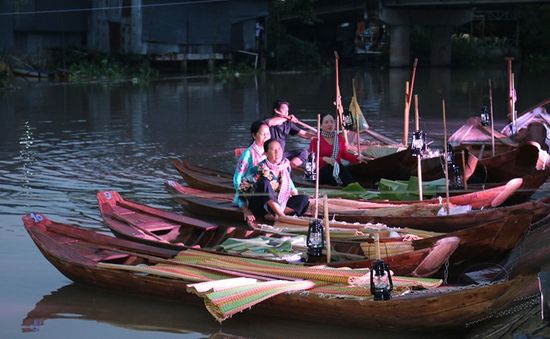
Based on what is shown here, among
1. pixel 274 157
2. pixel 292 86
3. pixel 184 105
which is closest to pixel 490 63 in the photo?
pixel 292 86

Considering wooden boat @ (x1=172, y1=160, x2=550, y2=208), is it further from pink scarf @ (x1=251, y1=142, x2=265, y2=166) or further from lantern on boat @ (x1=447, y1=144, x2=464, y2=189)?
pink scarf @ (x1=251, y1=142, x2=265, y2=166)

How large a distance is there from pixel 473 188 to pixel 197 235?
335 cm

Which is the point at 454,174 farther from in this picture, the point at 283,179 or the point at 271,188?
the point at 271,188

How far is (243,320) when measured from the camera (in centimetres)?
692

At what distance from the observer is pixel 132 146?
1595cm

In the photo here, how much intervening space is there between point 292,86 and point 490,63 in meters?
16.7

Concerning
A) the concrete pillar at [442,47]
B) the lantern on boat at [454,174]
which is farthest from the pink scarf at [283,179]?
the concrete pillar at [442,47]

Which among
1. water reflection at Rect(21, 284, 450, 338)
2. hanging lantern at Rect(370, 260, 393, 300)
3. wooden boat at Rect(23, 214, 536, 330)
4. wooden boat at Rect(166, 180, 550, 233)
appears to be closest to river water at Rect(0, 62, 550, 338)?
water reflection at Rect(21, 284, 450, 338)

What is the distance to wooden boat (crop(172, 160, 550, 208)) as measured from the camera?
30.2 feet

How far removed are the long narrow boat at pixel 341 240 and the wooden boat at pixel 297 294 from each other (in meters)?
0.33

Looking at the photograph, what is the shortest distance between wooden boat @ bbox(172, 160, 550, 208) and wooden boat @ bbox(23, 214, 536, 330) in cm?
281

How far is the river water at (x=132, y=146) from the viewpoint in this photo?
7164 millimetres

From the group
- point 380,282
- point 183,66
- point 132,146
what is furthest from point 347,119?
point 183,66

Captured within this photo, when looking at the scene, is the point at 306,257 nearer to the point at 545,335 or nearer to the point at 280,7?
the point at 545,335
